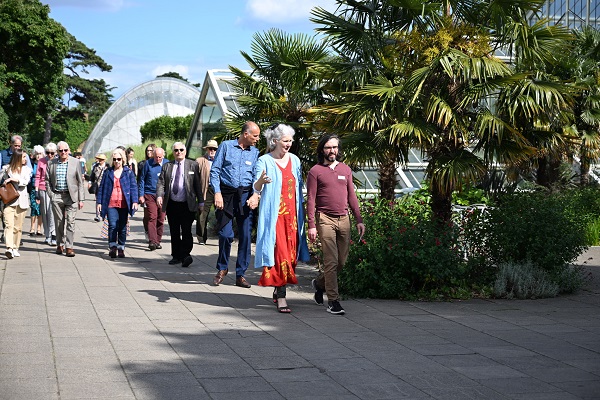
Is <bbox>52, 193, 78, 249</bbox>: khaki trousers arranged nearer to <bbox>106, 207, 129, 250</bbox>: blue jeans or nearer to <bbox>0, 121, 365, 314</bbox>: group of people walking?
<bbox>0, 121, 365, 314</bbox>: group of people walking

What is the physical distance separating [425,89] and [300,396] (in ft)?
20.4

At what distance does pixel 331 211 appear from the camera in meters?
9.04

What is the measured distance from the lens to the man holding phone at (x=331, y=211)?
29.4 ft

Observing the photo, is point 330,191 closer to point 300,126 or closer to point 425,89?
point 425,89

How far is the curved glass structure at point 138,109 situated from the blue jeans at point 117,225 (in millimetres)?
55644

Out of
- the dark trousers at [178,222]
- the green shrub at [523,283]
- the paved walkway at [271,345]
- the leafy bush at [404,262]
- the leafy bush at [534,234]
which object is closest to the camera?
the paved walkway at [271,345]

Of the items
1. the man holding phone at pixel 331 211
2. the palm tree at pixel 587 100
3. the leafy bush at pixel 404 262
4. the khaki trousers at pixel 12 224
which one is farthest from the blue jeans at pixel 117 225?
the palm tree at pixel 587 100

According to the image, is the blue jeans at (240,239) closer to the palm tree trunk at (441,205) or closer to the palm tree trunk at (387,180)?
the palm tree trunk at (441,205)

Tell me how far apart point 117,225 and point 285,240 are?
589cm

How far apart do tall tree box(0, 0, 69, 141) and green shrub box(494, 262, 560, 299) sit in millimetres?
29609

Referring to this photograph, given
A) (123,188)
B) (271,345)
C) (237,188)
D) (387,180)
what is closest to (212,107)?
(123,188)

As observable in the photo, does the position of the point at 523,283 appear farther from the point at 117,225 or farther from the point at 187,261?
the point at 117,225

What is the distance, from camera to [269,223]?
356 inches

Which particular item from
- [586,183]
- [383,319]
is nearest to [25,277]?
[383,319]
